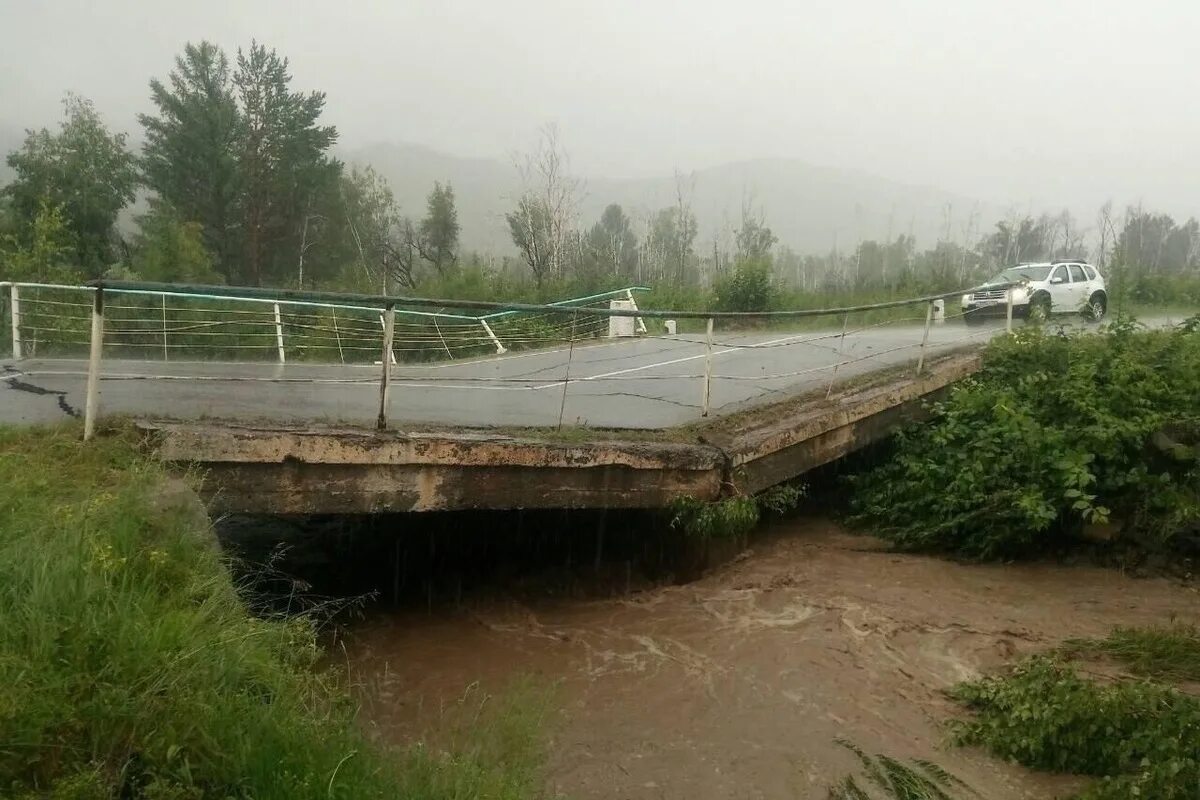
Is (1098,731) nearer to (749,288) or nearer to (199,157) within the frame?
(749,288)

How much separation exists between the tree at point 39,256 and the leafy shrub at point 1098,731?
19.5m

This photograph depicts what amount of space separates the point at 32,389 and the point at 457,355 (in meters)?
9.10

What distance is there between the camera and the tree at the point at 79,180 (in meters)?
24.6

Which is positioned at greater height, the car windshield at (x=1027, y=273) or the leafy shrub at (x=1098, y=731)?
the car windshield at (x=1027, y=273)

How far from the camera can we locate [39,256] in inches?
760

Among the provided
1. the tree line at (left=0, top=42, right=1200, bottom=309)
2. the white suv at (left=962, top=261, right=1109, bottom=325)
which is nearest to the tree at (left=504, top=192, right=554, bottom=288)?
the tree line at (left=0, top=42, right=1200, bottom=309)

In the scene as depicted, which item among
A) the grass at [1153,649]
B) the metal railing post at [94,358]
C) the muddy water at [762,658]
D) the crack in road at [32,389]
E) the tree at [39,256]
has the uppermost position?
the tree at [39,256]

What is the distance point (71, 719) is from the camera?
111 inches

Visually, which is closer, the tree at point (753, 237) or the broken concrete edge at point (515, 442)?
the broken concrete edge at point (515, 442)

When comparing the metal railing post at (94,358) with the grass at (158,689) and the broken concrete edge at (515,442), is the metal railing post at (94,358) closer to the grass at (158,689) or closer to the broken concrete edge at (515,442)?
the broken concrete edge at (515,442)

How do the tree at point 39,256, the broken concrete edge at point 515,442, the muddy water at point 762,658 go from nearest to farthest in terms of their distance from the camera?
1. the muddy water at point 762,658
2. the broken concrete edge at point 515,442
3. the tree at point 39,256

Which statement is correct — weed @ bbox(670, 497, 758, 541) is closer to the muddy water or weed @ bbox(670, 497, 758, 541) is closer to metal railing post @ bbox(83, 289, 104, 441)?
the muddy water

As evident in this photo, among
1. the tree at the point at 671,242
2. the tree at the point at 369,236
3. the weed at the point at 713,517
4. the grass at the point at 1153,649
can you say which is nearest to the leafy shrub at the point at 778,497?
the weed at the point at 713,517

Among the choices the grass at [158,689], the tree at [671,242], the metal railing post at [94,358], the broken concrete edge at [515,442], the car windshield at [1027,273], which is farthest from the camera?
the tree at [671,242]
